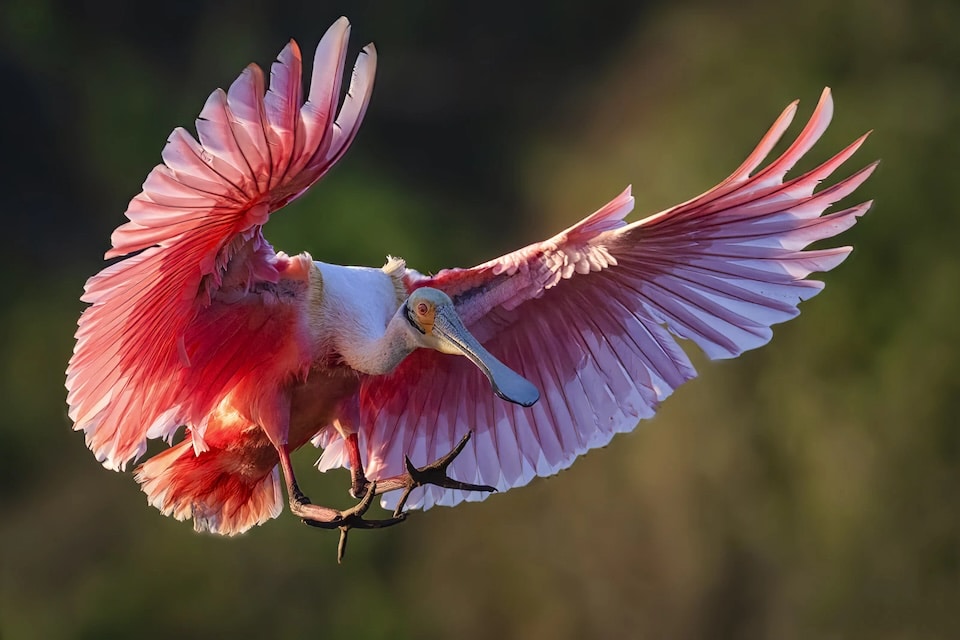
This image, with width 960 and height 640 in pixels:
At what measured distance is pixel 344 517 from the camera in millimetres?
2586

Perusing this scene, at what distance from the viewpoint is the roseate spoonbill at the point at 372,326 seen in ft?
7.45

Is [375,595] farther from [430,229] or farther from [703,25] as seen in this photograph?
[703,25]

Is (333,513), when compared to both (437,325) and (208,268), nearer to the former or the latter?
(437,325)

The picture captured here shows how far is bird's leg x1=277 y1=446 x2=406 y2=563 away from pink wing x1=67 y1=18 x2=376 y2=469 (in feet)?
0.65

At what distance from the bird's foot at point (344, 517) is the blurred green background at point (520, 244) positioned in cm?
364

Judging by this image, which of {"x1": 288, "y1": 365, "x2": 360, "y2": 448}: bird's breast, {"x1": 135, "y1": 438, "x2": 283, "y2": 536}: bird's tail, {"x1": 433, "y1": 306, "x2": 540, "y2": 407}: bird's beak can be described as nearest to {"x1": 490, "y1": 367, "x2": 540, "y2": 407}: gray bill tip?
{"x1": 433, "y1": 306, "x2": 540, "y2": 407}: bird's beak

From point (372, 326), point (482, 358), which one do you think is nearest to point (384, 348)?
point (372, 326)

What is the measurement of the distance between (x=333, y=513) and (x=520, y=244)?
4675 mm

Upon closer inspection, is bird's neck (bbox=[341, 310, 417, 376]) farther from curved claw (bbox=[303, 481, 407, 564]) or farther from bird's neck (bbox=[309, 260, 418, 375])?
curved claw (bbox=[303, 481, 407, 564])

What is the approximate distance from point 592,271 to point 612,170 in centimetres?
→ 416

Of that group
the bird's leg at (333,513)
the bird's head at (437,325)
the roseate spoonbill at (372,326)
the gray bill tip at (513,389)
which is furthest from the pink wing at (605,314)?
the bird's leg at (333,513)

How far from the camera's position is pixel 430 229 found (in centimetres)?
719

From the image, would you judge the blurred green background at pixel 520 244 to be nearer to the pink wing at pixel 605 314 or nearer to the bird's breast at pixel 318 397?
the pink wing at pixel 605 314

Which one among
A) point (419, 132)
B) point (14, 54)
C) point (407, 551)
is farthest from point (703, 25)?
point (14, 54)
